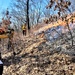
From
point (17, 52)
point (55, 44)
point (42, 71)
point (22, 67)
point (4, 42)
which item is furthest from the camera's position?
point (4, 42)

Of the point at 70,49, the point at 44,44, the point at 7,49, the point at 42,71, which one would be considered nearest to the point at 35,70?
the point at 42,71

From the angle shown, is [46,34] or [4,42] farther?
[4,42]

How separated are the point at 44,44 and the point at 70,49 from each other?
3.03m

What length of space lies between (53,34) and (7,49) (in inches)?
161

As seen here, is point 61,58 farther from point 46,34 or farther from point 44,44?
point 46,34

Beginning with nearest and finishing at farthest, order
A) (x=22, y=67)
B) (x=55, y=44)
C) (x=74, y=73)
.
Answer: (x=74, y=73) < (x=22, y=67) < (x=55, y=44)

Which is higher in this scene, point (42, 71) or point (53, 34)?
point (53, 34)

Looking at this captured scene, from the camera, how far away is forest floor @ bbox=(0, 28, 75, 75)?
49.6 feet

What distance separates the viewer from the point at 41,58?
17.2 metres

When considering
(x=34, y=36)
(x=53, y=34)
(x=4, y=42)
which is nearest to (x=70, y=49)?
(x=53, y=34)

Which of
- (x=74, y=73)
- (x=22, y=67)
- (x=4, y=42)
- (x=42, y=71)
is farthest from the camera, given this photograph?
(x=4, y=42)

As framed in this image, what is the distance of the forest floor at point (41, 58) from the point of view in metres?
15.1

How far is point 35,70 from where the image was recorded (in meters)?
15.5

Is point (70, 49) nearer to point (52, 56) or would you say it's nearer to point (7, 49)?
point (52, 56)
